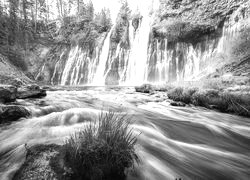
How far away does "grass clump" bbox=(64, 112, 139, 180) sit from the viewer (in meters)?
1.67

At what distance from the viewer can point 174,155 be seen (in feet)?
10.3

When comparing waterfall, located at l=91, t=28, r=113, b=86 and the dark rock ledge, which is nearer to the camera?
the dark rock ledge

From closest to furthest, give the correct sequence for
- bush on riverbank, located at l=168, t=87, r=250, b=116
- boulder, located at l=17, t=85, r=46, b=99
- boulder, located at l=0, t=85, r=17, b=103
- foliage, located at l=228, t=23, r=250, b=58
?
boulder, located at l=0, t=85, r=17, b=103 → bush on riverbank, located at l=168, t=87, r=250, b=116 → boulder, located at l=17, t=85, r=46, b=99 → foliage, located at l=228, t=23, r=250, b=58

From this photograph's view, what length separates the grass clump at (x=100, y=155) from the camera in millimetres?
1667

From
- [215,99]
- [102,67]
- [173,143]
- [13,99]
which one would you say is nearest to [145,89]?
[215,99]

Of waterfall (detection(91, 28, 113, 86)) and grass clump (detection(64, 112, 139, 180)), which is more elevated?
waterfall (detection(91, 28, 113, 86))

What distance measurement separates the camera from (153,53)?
2191cm

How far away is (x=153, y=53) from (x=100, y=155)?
21489 mm

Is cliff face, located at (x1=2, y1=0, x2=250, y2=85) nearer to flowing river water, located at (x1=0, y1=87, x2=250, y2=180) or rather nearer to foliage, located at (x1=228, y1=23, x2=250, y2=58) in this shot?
foliage, located at (x1=228, y1=23, x2=250, y2=58)

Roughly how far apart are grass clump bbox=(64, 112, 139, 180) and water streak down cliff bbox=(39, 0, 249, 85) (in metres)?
15.4

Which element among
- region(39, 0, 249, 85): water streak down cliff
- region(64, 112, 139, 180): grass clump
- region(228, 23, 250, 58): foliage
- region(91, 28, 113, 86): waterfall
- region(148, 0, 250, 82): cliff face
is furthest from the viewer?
region(91, 28, 113, 86): waterfall

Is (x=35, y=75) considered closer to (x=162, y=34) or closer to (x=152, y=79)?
(x=152, y=79)

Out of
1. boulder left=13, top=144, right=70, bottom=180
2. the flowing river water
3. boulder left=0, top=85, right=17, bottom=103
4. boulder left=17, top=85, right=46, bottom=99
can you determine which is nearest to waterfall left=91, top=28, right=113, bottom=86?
boulder left=17, top=85, right=46, bottom=99

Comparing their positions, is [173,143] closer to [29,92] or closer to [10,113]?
[10,113]
